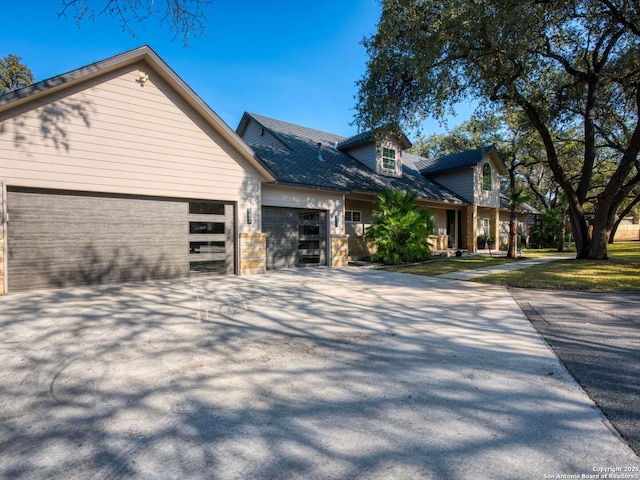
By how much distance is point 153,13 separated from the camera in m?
4.29

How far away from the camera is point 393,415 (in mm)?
2496

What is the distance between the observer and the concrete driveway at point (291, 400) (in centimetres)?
199

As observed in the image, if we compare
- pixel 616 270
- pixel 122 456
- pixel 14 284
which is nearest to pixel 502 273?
pixel 616 270

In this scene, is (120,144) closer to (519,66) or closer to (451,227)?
(519,66)

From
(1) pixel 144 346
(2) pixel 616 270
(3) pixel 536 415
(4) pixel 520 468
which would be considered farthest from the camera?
(2) pixel 616 270

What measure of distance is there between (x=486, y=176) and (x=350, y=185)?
1125cm

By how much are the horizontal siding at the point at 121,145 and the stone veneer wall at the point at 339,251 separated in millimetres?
4579

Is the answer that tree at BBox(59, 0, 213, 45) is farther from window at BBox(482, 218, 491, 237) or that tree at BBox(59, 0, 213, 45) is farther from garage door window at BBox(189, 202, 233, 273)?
window at BBox(482, 218, 491, 237)

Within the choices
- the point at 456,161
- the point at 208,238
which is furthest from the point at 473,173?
the point at 208,238

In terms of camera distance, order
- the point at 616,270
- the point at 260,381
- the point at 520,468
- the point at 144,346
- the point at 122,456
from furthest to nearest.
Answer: the point at 616,270 → the point at 144,346 → the point at 260,381 → the point at 122,456 → the point at 520,468

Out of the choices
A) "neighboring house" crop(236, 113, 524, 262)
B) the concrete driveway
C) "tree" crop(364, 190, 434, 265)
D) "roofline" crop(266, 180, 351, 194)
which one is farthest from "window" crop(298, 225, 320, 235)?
the concrete driveway

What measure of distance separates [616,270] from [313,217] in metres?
10.00

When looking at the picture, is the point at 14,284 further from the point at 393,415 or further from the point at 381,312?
the point at 393,415

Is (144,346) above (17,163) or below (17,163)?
below
